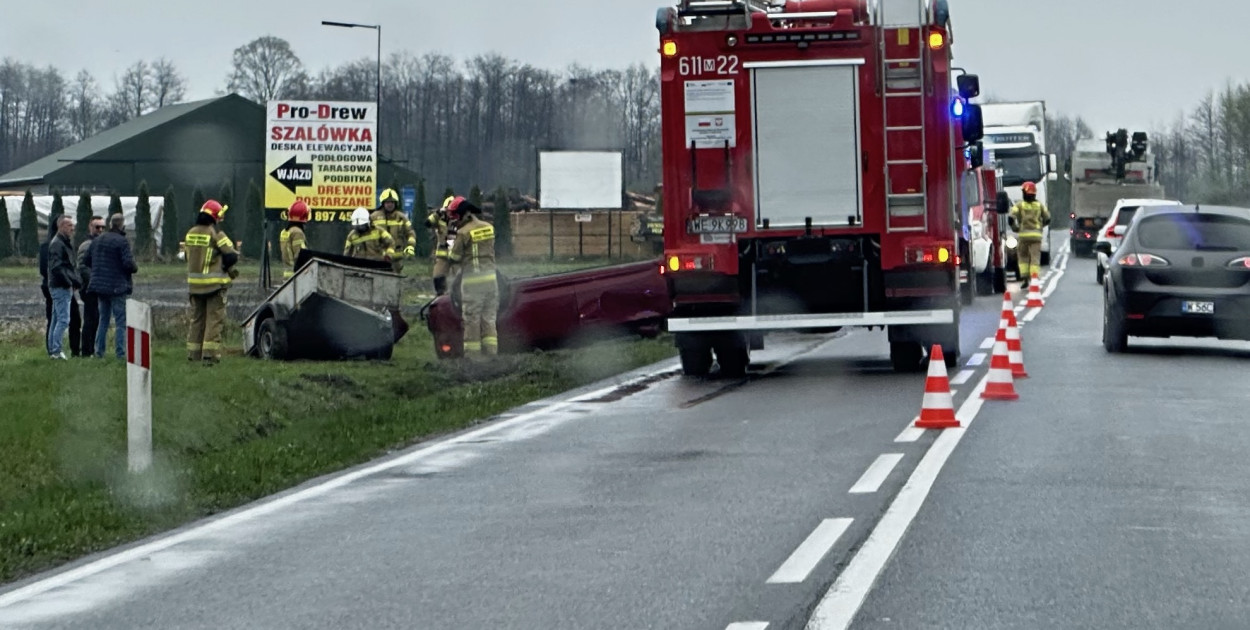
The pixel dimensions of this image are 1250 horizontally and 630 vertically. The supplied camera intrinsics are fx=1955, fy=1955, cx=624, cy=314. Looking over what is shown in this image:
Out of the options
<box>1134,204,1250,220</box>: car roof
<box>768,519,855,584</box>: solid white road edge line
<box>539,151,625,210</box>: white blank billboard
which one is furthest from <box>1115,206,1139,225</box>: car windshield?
<box>539,151,625,210</box>: white blank billboard

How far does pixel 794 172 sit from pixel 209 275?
6000 mm

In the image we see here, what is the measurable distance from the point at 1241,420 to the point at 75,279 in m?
12.9

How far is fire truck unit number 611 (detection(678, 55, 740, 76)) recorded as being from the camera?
17891 millimetres

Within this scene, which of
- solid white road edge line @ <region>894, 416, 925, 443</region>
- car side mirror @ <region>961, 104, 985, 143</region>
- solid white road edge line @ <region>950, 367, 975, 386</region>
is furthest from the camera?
car side mirror @ <region>961, 104, 985, 143</region>

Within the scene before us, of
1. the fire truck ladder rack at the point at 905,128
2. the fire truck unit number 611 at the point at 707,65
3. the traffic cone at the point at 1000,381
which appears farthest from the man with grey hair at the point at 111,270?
the traffic cone at the point at 1000,381

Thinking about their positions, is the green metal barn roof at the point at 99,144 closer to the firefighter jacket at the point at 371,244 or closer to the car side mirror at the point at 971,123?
the firefighter jacket at the point at 371,244

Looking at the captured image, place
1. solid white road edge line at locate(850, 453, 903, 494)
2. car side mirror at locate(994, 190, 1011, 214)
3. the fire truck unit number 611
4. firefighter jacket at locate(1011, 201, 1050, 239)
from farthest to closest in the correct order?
firefighter jacket at locate(1011, 201, 1050, 239)
car side mirror at locate(994, 190, 1011, 214)
the fire truck unit number 611
solid white road edge line at locate(850, 453, 903, 494)

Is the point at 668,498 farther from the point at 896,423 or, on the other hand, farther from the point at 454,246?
the point at 454,246

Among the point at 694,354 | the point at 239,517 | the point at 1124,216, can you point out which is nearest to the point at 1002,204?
the point at 1124,216

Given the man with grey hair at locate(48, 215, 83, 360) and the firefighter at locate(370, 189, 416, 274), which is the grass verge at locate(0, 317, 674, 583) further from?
the firefighter at locate(370, 189, 416, 274)

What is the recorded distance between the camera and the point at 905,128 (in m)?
17.7

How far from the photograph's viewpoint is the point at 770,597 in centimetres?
713

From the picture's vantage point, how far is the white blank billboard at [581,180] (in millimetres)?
73000

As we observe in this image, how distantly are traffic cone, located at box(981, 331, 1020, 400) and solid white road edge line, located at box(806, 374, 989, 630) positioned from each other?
111 inches
